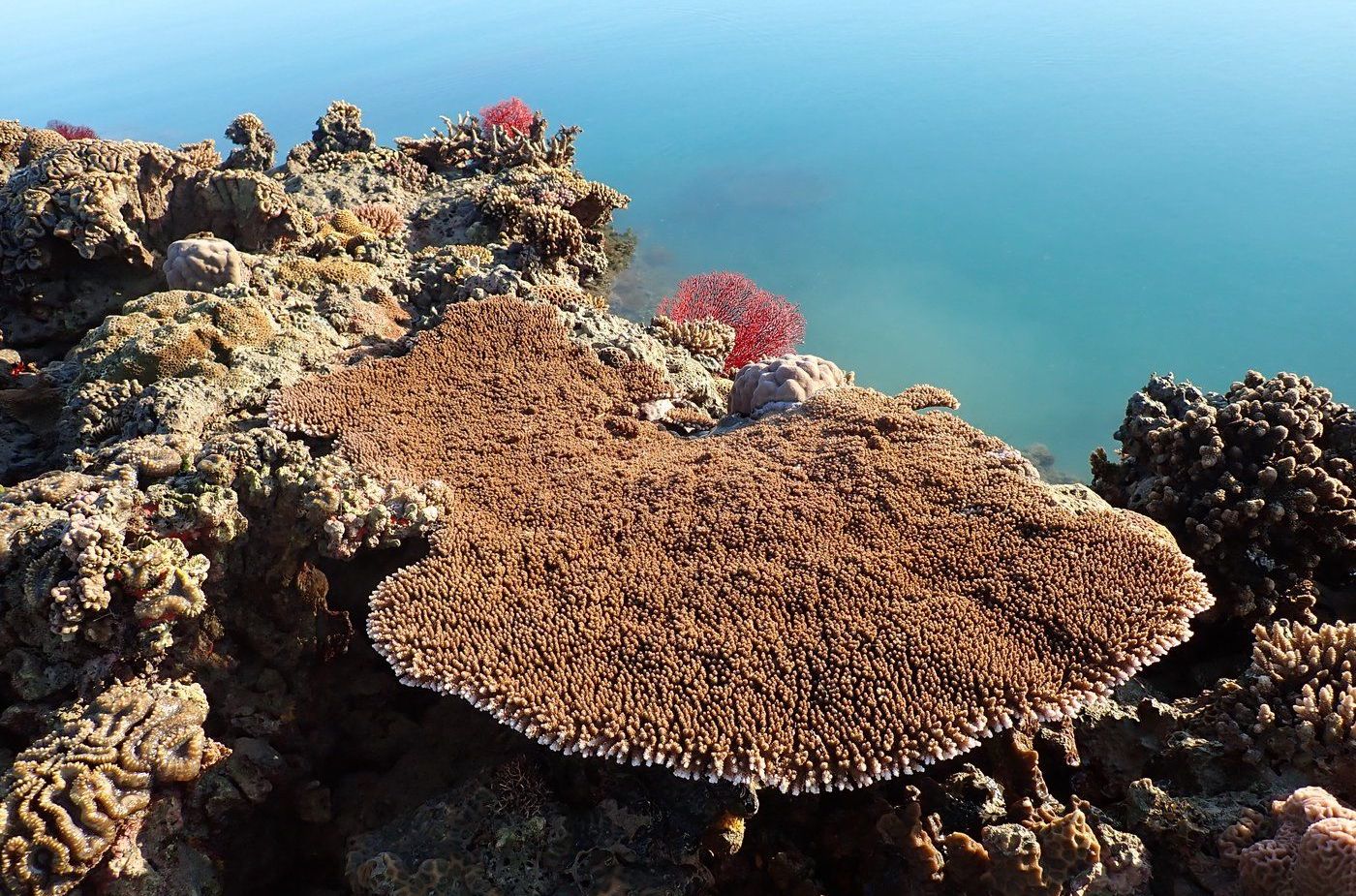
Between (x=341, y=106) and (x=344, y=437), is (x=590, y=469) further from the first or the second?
(x=341, y=106)

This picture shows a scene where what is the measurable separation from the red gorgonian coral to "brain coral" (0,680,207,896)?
6653mm

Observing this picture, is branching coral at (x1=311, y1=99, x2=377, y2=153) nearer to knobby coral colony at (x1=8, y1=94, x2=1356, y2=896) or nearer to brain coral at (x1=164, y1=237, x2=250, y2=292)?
brain coral at (x1=164, y1=237, x2=250, y2=292)

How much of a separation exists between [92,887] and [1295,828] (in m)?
4.52

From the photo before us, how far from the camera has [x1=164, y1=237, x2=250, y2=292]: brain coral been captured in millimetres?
5844

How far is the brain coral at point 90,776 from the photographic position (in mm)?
2662

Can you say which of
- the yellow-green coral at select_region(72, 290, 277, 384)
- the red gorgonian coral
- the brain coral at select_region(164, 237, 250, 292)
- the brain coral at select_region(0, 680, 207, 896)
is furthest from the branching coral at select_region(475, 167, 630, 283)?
the brain coral at select_region(0, 680, 207, 896)

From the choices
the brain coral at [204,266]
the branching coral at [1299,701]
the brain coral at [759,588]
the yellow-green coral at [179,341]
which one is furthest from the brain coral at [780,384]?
the brain coral at [204,266]

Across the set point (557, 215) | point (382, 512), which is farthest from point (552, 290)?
point (557, 215)

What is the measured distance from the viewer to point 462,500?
3822 millimetres

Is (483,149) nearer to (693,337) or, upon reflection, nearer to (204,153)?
(204,153)

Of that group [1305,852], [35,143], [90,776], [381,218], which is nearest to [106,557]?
[90,776]

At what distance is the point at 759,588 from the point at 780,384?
1.76 m

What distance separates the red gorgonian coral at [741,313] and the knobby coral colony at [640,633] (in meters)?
4.54

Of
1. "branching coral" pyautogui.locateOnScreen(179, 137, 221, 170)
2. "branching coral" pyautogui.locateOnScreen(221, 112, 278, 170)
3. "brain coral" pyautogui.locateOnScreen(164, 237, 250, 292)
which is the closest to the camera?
"brain coral" pyautogui.locateOnScreen(164, 237, 250, 292)
